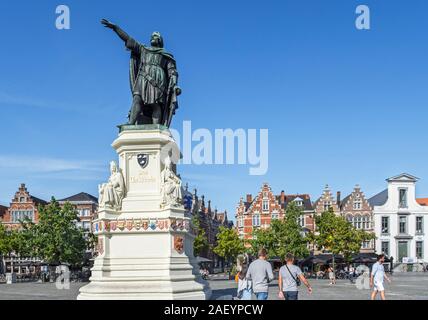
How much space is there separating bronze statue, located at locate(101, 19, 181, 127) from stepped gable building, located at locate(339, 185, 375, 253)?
→ 198ft

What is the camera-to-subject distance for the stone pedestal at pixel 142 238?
16.0 meters

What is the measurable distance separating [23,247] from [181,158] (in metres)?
45.5

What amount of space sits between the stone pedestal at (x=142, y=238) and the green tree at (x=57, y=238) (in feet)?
136

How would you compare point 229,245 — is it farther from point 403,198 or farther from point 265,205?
point 403,198

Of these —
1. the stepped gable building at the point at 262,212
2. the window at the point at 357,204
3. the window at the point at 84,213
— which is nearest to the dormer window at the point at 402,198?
the window at the point at 357,204

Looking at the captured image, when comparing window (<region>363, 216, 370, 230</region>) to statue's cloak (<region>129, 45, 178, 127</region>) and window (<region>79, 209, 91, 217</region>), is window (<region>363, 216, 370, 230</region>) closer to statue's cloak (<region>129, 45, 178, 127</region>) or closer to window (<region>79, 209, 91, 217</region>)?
window (<region>79, 209, 91, 217</region>)

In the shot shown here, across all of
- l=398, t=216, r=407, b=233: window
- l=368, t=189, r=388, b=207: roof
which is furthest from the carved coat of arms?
l=368, t=189, r=388, b=207: roof

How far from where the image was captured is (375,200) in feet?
263

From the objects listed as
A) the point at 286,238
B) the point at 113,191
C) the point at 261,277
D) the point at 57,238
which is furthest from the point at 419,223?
the point at 261,277

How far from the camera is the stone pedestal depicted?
16016 millimetres

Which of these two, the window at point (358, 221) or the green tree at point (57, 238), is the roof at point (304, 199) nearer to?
the window at point (358, 221)
